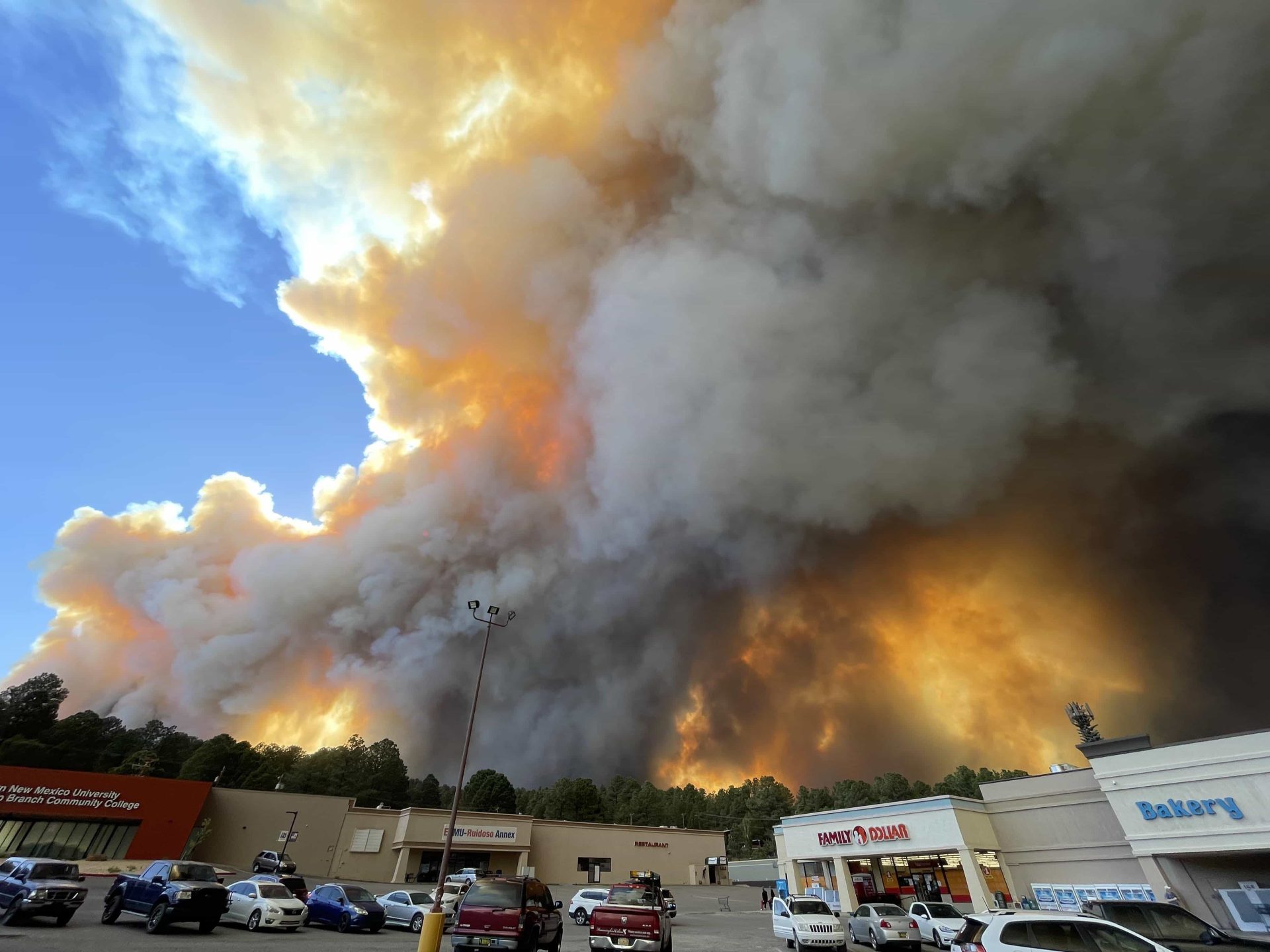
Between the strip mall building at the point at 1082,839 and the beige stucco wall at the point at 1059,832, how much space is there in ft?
0.17

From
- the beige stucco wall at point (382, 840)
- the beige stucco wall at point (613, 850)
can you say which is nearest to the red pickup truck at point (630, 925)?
the beige stucco wall at point (382, 840)

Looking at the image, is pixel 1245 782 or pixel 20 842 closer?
pixel 1245 782

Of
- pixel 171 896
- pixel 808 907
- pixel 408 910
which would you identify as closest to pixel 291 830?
pixel 408 910

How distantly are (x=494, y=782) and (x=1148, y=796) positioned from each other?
291ft

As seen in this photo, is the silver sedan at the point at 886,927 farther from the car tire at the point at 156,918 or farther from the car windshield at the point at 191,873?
the car tire at the point at 156,918

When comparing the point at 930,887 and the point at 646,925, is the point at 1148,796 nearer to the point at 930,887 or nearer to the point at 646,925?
the point at 930,887

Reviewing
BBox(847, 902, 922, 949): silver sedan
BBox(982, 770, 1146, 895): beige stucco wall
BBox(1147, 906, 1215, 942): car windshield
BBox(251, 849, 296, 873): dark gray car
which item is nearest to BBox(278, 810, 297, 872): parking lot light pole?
BBox(251, 849, 296, 873): dark gray car

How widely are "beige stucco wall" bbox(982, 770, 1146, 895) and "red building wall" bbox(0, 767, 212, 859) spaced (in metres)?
57.7

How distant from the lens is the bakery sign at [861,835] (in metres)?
33.3

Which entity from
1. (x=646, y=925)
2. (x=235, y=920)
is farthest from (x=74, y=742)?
(x=646, y=925)

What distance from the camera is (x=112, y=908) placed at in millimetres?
15984

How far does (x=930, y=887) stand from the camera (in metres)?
32.9

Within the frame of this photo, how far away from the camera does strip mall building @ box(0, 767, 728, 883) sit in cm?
4072

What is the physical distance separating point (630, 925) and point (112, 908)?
15.1 m
